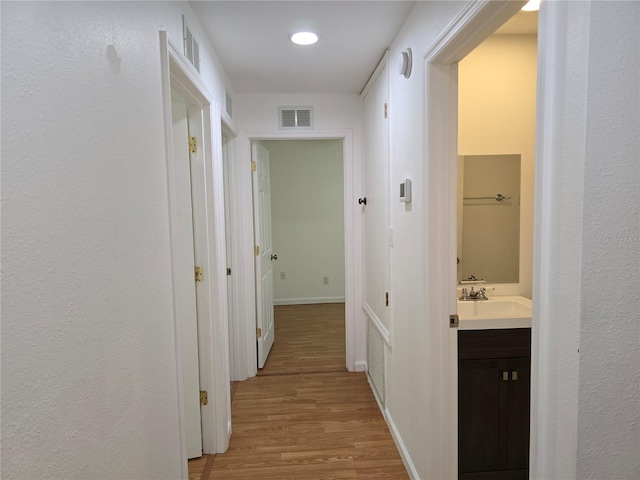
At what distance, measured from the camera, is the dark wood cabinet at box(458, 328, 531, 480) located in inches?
78.5

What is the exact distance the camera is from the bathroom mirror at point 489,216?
2.48 m

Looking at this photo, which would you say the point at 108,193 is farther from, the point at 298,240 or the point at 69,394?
the point at 298,240

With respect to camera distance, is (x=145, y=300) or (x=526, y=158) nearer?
(x=145, y=300)

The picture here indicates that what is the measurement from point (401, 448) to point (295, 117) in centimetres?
262

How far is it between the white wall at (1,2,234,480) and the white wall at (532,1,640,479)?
1.08m

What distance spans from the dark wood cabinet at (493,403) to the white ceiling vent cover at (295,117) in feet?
7.36

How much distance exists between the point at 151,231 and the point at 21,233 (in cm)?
60

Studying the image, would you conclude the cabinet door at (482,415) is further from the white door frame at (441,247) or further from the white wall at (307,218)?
the white wall at (307,218)

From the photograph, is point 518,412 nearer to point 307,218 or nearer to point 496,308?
→ point 496,308

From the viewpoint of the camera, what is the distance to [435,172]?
5.67 feet

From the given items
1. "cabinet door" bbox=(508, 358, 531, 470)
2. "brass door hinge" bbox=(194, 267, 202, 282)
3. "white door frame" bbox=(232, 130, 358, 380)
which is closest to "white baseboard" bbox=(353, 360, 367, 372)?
"white door frame" bbox=(232, 130, 358, 380)

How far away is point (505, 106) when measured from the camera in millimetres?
2459

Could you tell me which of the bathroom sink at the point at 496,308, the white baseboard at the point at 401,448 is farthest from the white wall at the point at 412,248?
the bathroom sink at the point at 496,308

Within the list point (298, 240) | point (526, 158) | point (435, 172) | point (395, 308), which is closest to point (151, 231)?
point (435, 172)
